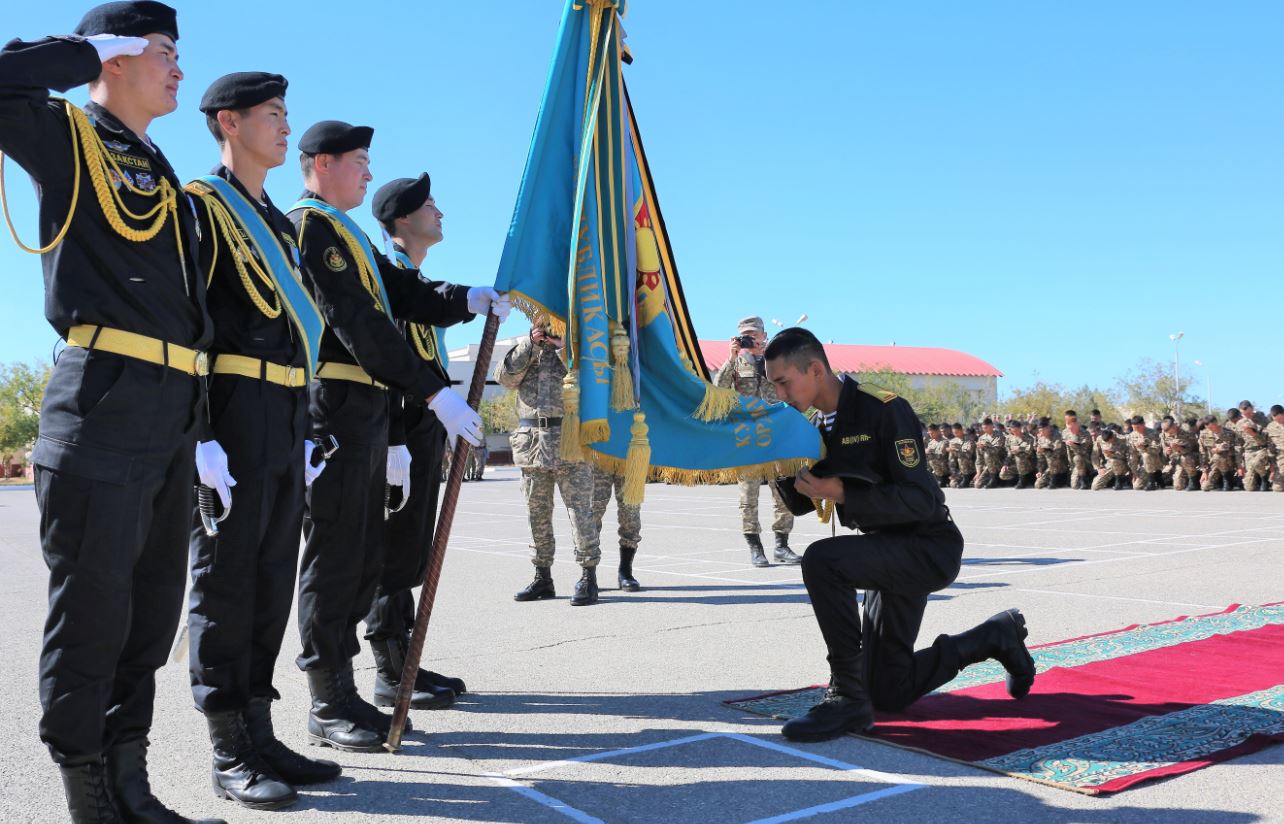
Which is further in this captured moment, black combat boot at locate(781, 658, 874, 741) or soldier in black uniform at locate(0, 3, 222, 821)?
black combat boot at locate(781, 658, 874, 741)

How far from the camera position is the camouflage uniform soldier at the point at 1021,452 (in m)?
27.4

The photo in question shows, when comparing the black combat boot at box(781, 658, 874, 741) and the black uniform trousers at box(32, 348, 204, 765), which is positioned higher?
the black uniform trousers at box(32, 348, 204, 765)

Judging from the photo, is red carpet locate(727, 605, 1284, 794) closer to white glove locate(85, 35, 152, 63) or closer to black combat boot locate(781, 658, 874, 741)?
black combat boot locate(781, 658, 874, 741)

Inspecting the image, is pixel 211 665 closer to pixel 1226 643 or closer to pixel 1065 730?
pixel 1065 730

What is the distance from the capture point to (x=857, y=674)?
4.29 m

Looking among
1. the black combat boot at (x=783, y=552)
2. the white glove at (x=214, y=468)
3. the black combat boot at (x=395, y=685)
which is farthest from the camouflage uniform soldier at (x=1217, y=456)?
the white glove at (x=214, y=468)

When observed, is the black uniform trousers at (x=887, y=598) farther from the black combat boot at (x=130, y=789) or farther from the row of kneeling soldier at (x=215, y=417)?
the black combat boot at (x=130, y=789)

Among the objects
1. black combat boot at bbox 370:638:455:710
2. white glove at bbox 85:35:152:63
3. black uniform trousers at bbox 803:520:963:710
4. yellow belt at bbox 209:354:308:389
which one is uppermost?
white glove at bbox 85:35:152:63

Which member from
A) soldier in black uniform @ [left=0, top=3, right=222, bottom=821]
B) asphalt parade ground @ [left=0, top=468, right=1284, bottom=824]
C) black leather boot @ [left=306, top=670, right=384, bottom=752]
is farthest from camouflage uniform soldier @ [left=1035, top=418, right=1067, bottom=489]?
soldier in black uniform @ [left=0, top=3, right=222, bottom=821]

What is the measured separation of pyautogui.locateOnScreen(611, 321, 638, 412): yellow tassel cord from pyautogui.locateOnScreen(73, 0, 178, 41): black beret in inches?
87.3

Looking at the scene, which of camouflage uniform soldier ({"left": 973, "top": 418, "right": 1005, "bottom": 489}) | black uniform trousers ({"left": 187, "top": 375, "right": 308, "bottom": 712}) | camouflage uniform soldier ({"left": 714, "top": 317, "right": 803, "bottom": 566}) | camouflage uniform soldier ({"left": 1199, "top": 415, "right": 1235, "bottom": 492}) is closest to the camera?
black uniform trousers ({"left": 187, "top": 375, "right": 308, "bottom": 712})

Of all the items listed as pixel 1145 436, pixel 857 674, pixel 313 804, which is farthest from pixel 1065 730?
pixel 1145 436

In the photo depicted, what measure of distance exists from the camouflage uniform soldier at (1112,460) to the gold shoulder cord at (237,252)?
2417 centimetres

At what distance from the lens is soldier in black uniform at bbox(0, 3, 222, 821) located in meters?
2.96
